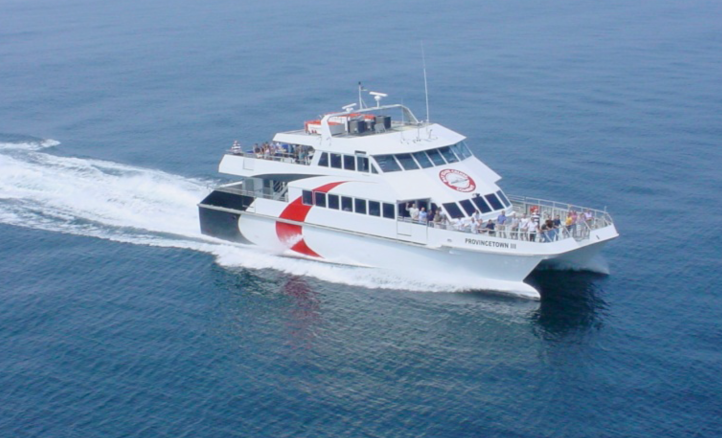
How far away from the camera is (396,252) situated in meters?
38.8

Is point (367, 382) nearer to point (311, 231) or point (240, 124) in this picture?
point (311, 231)

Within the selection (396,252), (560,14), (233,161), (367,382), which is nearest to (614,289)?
(396,252)

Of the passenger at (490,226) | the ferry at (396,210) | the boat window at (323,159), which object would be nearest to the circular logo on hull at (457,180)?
the ferry at (396,210)

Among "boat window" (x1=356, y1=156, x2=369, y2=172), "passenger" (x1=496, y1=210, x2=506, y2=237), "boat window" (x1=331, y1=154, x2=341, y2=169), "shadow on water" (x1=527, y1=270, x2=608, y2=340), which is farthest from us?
"boat window" (x1=331, y1=154, x2=341, y2=169)

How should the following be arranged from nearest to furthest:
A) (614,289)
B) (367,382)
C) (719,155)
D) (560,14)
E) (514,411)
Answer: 1. (514,411)
2. (367,382)
3. (614,289)
4. (719,155)
5. (560,14)

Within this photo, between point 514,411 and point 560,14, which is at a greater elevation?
point 560,14

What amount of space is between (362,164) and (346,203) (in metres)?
2.02

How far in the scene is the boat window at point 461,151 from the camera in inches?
1594

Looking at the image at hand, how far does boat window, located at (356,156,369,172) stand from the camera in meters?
39.2

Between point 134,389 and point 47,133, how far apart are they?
121ft

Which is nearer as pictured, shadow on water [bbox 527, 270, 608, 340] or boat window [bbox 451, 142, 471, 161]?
shadow on water [bbox 527, 270, 608, 340]

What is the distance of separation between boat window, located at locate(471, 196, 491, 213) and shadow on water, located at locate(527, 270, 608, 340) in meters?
3.70

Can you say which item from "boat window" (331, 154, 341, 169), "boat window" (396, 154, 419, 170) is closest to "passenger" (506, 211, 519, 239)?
"boat window" (396, 154, 419, 170)

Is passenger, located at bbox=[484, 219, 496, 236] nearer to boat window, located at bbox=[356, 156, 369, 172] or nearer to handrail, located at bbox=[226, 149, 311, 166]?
boat window, located at bbox=[356, 156, 369, 172]
